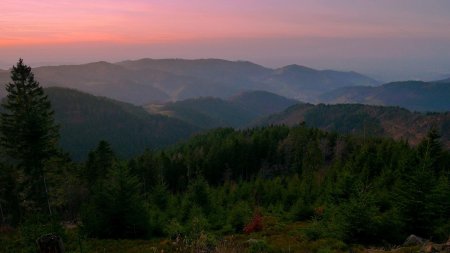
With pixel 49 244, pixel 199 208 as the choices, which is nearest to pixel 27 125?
pixel 199 208

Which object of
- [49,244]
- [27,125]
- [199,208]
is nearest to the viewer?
[49,244]

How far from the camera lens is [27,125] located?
28297 millimetres

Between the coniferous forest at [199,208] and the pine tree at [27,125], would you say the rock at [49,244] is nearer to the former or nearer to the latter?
the coniferous forest at [199,208]

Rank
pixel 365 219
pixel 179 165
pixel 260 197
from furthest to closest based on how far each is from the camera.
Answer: pixel 179 165 < pixel 260 197 < pixel 365 219

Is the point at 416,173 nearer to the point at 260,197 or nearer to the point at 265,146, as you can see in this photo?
the point at 260,197

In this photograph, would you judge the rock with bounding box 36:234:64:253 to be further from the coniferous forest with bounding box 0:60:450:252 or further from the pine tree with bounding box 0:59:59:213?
the pine tree with bounding box 0:59:59:213

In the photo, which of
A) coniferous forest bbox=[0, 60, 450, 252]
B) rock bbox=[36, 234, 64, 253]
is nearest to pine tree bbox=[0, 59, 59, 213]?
coniferous forest bbox=[0, 60, 450, 252]

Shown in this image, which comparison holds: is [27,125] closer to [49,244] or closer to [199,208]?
[199,208]

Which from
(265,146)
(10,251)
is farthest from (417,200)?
(265,146)

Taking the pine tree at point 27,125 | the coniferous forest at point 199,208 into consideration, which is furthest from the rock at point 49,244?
the pine tree at point 27,125

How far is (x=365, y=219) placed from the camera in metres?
17.1

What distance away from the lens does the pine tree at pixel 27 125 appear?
28.8 meters

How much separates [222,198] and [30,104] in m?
25.0

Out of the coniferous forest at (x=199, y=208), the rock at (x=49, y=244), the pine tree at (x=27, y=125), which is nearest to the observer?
the rock at (x=49, y=244)
